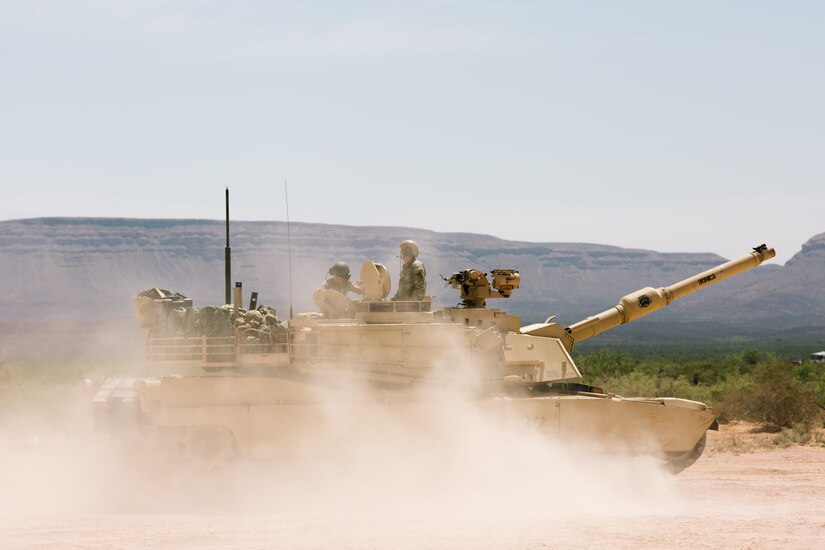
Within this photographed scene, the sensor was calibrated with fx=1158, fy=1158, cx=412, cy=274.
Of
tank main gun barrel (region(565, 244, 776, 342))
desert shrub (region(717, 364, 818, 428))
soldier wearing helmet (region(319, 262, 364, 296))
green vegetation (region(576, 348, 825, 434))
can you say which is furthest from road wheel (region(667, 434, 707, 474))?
desert shrub (region(717, 364, 818, 428))

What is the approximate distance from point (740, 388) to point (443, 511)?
578 inches

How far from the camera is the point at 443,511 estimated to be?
50.4 ft

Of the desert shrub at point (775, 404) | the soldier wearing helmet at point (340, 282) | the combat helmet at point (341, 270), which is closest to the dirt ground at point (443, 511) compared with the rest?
the soldier wearing helmet at point (340, 282)

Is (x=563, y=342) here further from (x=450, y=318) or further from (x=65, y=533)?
(x=65, y=533)

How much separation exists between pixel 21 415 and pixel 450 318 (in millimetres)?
13041

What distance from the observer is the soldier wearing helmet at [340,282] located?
58.2 feet

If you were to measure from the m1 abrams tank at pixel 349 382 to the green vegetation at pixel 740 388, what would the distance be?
787 centimetres

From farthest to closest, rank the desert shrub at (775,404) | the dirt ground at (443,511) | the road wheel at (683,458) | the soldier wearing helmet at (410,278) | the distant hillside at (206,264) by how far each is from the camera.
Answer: the distant hillside at (206,264)
the desert shrub at (775,404)
the soldier wearing helmet at (410,278)
the road wheel at (683,458)
the dirt ground at (443,511)

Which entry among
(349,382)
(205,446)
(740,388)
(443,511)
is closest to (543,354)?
(349,382)

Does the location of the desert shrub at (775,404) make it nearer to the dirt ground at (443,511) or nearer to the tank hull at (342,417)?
the dirt ground at (443,511)

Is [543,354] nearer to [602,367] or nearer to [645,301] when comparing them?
[645,301]

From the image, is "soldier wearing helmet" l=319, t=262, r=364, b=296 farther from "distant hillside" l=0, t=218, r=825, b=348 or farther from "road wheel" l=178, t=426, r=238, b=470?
"distant hillside" l=0, t=218, r=825, b=348

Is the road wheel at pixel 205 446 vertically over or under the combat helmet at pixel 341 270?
under

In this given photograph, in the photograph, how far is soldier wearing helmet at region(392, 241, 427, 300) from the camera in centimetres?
1730
